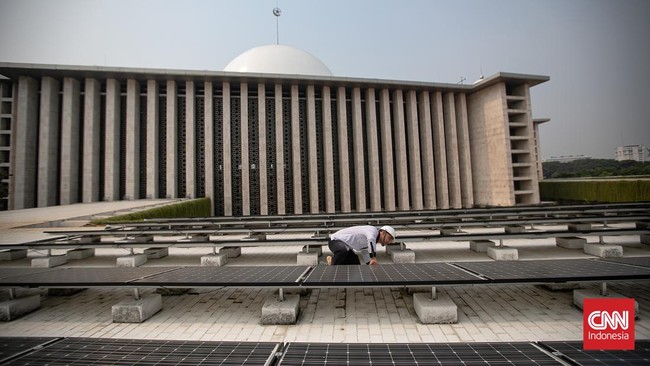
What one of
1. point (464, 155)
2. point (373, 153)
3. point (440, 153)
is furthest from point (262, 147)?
point (464, 155)

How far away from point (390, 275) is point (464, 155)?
2673 centimetres

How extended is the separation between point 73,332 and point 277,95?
2348 centimetres

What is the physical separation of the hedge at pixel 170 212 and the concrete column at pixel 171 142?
3.16 metres

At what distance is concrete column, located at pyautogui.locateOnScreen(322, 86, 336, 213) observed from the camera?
25656 millimetres

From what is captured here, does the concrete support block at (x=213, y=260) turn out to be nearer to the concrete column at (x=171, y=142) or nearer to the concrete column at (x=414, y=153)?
the concrete column at (x=171, y=142)

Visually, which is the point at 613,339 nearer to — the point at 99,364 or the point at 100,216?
the point at 99,364

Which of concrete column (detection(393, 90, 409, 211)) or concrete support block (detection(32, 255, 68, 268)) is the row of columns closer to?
concrete column (detection(393, 90, 409, 211))

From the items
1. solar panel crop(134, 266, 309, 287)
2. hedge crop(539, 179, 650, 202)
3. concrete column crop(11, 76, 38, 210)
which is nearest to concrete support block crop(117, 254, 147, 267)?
solar panel crop(134, 266, 309, 287)

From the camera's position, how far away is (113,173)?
23.2 meters

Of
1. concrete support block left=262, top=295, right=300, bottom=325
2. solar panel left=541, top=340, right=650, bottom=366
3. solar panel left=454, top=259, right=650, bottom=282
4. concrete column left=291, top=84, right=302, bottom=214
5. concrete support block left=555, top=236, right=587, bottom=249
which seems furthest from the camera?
concrete column left=291, top=84, right=302, bottom=214

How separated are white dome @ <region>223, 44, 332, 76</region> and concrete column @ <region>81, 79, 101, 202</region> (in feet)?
43.4

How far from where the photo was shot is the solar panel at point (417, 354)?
2.44m

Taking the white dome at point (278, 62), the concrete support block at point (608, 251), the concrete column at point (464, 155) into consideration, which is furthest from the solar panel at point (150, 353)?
the white dome at point (278, 62)

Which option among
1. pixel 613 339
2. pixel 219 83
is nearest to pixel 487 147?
pixel 219 83
